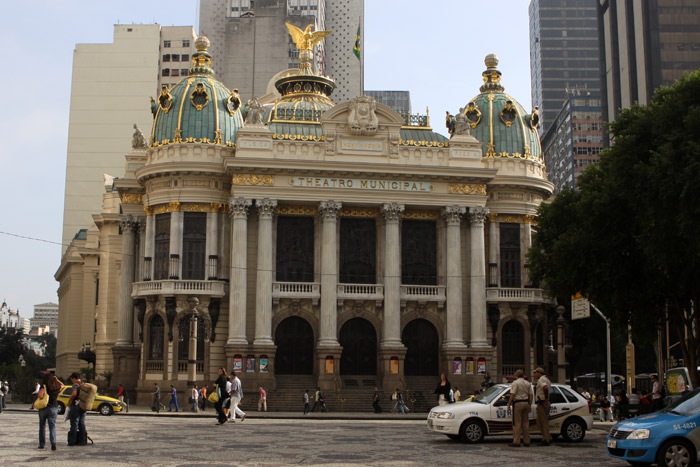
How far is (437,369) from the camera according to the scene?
5750 centimetres

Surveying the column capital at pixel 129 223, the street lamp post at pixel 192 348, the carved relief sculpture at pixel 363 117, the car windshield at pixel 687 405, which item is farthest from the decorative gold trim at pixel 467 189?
the car windshield at pixel 687 405

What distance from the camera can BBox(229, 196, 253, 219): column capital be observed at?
54750 millimetres

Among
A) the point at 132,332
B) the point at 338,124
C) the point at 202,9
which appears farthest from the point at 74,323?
the point at 202,9

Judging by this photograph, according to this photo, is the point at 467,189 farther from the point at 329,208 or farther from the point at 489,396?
the point at 489,396

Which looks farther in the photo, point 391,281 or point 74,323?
point 74,323

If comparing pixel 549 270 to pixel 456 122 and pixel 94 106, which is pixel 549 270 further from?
pixel 94 106

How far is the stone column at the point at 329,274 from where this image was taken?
55000mm

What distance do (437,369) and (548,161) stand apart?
104368 millimetres

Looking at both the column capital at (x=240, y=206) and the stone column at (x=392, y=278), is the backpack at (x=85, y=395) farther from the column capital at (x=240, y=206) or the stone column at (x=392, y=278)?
the stone column at (x=392, y=278)

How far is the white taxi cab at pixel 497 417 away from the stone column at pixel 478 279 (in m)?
30.5

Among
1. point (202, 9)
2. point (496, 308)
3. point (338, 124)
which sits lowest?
point (496, 308)

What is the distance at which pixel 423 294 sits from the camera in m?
57.3

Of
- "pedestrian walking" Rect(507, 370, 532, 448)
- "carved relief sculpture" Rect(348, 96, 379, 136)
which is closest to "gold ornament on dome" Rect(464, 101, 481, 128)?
"carved relief sculpture" Rect(348, 96, 379, 136)

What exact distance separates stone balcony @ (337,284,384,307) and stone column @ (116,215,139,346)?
14.8 meters
